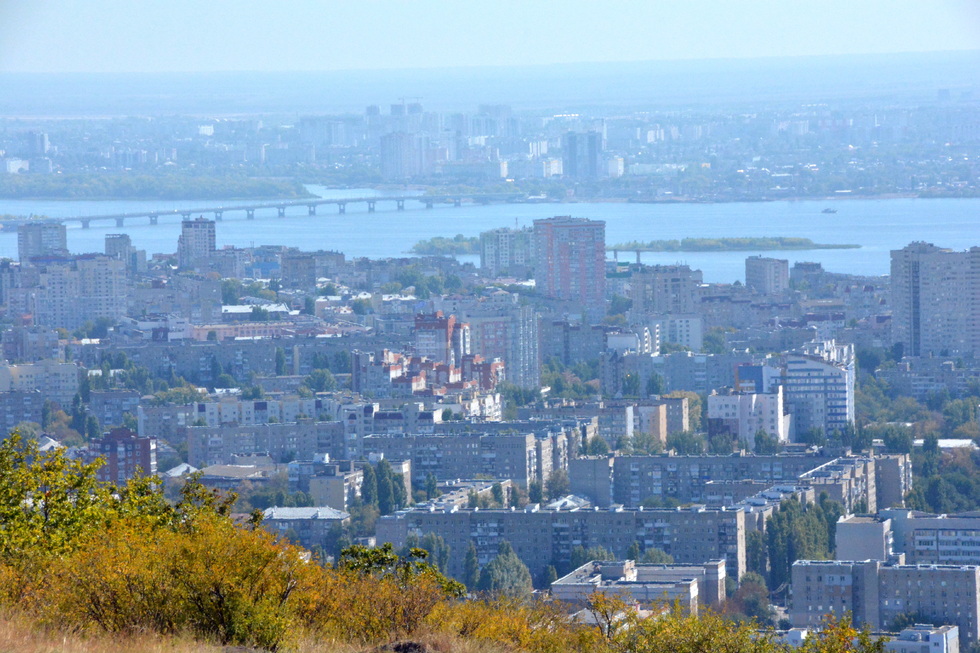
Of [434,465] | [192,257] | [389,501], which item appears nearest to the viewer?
[389,501]

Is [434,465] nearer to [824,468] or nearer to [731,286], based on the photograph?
[824,468]

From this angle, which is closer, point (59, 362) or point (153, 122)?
point (59, 362)

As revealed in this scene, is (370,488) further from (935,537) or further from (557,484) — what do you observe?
(935,537)

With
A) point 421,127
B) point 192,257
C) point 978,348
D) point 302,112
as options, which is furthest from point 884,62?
point 978,348

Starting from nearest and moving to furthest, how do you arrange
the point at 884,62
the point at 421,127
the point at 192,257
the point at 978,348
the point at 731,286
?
the point at 978,348 < the point at 731,286 < the point at 192,257 < the point at 421,127 < the point at 884,62

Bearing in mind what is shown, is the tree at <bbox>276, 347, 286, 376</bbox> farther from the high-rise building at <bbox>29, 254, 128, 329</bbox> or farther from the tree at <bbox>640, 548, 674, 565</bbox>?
the tree at <bbox>640, 548, 674, 565</bbox>

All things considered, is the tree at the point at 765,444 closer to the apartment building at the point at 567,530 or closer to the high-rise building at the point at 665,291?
the apartment building at the point at 567,530

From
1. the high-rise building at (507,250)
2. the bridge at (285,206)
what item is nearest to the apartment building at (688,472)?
the high-rise building at (507,250)
